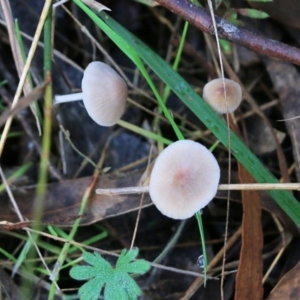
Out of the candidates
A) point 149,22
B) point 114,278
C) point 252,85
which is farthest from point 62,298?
point 149,22

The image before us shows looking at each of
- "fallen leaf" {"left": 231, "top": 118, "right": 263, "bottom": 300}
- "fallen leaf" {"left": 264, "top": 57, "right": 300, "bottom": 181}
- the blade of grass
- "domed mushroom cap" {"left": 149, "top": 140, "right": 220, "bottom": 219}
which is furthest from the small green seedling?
"fallen leaf" {"left": 264, "top": 57, "right": 300, "bottom": 181}

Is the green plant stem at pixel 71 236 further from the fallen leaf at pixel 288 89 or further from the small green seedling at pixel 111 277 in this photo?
the fallen leaf at pixel 288 89

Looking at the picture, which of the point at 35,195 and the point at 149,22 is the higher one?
the point at 149,22

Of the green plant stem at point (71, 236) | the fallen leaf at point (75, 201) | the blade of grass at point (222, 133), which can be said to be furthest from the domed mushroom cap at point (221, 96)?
the green plant stem at point (71, 236)

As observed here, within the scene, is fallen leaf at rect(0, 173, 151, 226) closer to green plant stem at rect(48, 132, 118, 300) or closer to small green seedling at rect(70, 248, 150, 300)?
green plant stem at rect(48, 132, 118, 300)

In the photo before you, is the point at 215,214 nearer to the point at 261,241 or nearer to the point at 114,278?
the point at 261,241

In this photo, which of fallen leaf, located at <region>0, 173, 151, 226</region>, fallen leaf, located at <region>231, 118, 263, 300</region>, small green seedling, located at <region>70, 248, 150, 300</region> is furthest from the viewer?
fallen leaf, located at <region>0, 173, 151, 226</region>
